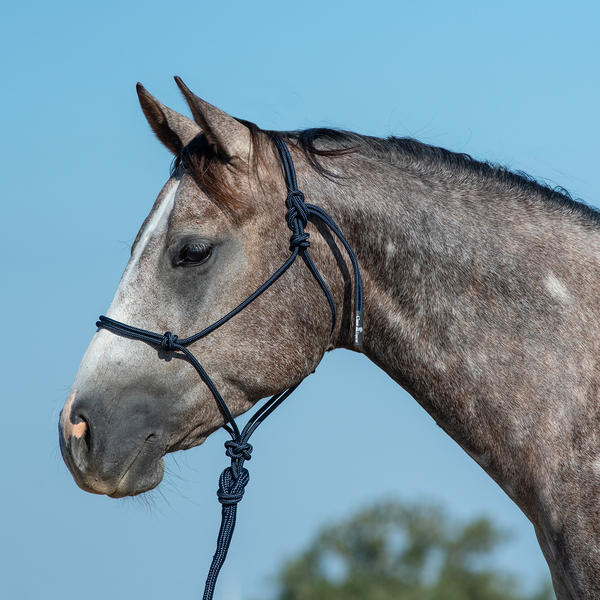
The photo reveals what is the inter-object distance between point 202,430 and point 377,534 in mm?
42486

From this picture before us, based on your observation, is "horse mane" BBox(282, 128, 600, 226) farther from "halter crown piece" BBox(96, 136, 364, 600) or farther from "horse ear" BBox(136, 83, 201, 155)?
"horse ear" BBox(136, 83, 201, 155)

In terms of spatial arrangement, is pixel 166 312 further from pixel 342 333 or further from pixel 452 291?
pixel 452 291

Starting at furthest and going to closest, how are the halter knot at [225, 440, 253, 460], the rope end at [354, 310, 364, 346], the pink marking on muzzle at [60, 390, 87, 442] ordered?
the halter knot at [225, 440, 253, 460] < the rope end at [354, 310, 364, 346] < the pink marking on muzzle at [60, 390, 87, 442]

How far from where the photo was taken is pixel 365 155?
3885mm

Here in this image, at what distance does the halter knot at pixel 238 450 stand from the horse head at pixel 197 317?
142 mm

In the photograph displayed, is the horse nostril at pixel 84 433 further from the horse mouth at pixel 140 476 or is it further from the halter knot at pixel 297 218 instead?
the halter knot at pixel 297 218

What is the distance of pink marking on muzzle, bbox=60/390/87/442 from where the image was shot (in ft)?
10.9

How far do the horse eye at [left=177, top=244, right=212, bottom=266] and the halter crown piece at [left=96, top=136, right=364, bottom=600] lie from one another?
0.95 ft

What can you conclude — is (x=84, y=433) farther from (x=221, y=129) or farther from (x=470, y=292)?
(x=470, y=292)

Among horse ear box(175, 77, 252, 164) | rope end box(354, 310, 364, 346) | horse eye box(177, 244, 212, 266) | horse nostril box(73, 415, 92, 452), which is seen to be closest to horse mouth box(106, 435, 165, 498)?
horse nostril box(73, 415, 92, 452)

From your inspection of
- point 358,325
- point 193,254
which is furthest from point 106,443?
point 358,325

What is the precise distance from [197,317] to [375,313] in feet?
2.86

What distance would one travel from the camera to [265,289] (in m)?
3.54

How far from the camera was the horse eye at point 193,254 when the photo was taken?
3.48m
